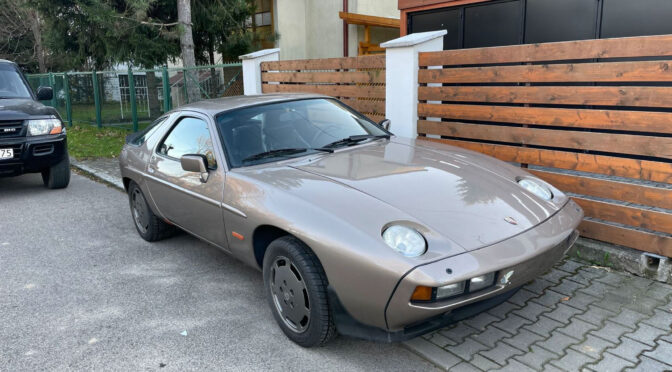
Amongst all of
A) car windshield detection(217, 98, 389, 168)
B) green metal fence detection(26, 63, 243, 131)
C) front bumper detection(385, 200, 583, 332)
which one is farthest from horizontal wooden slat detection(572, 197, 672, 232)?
green metal fence detection(26, 63, 243, 131)

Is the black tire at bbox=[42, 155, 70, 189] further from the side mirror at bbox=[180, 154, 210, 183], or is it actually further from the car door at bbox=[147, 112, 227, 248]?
the side mirror at bbox=[180, 154, 210, 183]

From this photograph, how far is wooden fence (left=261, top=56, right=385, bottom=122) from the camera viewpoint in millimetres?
6582

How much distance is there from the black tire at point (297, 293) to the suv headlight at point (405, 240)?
0.48 meters

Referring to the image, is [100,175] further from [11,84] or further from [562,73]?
[562,73]

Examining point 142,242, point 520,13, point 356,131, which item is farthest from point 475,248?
point 520,13

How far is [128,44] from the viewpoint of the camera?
13.5 meters

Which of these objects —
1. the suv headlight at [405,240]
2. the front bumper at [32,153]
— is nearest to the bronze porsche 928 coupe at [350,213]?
the suv headlight at [405,240]

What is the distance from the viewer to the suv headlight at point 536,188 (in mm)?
3479

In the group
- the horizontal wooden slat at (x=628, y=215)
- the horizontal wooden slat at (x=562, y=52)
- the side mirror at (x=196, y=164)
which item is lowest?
the horizontal wooden slat at (x=628, y=215)

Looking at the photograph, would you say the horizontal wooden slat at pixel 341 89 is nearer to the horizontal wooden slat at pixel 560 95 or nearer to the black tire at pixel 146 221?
the horizontal wooden slat at pixel 560 95

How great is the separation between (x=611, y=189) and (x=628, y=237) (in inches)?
16.4

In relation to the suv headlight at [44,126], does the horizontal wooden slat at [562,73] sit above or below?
above

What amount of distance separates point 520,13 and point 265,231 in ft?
23.2

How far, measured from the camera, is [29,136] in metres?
6.92
